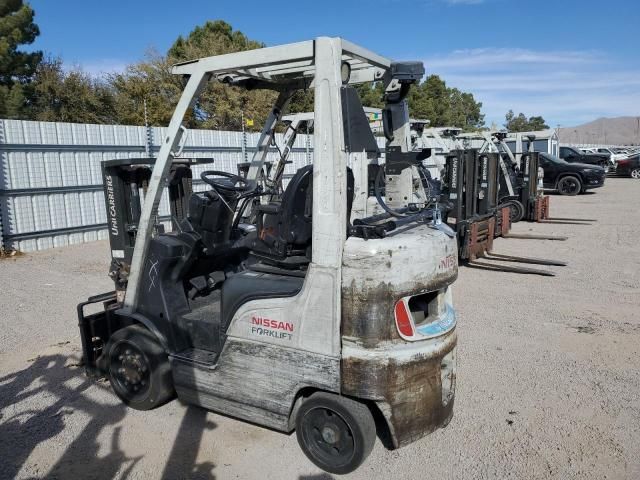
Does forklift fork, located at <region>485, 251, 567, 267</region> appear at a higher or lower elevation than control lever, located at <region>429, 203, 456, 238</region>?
lower

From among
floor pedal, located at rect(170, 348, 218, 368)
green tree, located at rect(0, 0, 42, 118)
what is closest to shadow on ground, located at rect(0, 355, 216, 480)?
floor pedal, located at rect(170, 348, 218, 368)

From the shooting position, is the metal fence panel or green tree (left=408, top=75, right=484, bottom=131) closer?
the metal fence panel

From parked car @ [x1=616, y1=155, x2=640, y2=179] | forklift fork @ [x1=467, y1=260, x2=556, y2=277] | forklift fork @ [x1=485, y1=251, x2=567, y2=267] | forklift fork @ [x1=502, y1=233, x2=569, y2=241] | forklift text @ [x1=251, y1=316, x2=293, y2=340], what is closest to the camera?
forklift text @ [x1=251, y1=316, x2=293, y2=340]

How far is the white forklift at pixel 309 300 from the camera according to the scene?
2895 millimetres

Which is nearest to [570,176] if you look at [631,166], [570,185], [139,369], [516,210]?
[570,185]

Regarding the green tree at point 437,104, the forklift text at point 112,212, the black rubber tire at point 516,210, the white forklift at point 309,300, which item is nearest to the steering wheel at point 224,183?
the white forklift at point 309,300

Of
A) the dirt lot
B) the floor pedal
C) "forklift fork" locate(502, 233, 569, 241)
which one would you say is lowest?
the dirt lot

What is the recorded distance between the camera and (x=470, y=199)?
940 cm

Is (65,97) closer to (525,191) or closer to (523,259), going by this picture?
(525,191)

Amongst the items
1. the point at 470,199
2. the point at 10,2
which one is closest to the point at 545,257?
the point at 470,199

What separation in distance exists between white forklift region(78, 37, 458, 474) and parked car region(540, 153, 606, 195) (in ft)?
61.3

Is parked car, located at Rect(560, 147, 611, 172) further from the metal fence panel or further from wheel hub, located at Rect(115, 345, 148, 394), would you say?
wheel hub, located at Rect(115, 345, 148, 394)

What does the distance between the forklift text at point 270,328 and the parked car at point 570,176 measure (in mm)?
19704

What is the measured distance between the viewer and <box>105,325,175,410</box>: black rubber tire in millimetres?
3793
